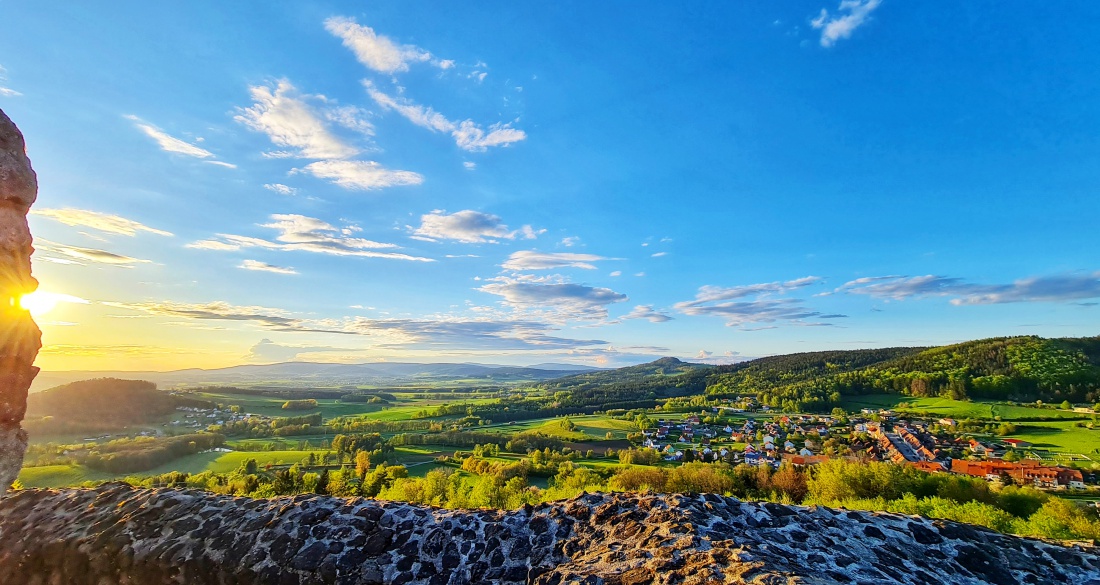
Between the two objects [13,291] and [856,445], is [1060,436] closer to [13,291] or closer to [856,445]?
[856,445]

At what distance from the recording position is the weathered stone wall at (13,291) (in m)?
4.20

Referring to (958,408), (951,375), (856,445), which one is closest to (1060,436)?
(958,408)

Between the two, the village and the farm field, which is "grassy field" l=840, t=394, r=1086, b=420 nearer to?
the farm field

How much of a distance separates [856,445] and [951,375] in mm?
52382

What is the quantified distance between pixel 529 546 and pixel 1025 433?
7184 cm

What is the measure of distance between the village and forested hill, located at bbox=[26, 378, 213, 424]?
263 ft

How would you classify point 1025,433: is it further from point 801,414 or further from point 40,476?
point 40,476

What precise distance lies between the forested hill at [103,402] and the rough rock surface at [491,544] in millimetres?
83789

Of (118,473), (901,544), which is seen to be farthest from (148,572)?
(118,473)

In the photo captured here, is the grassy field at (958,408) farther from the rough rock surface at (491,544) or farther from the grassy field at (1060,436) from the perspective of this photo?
the rough rock surface at (491,544)

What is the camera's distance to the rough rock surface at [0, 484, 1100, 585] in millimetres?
4789

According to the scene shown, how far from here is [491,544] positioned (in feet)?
18.4

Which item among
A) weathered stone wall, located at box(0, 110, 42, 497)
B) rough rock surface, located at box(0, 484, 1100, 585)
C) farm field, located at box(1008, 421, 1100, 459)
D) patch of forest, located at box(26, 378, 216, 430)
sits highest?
weathered stone wall, located at box(0, 110, 42, 497)

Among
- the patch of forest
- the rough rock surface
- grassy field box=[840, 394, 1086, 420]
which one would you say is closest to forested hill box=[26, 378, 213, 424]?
the patch of forest
